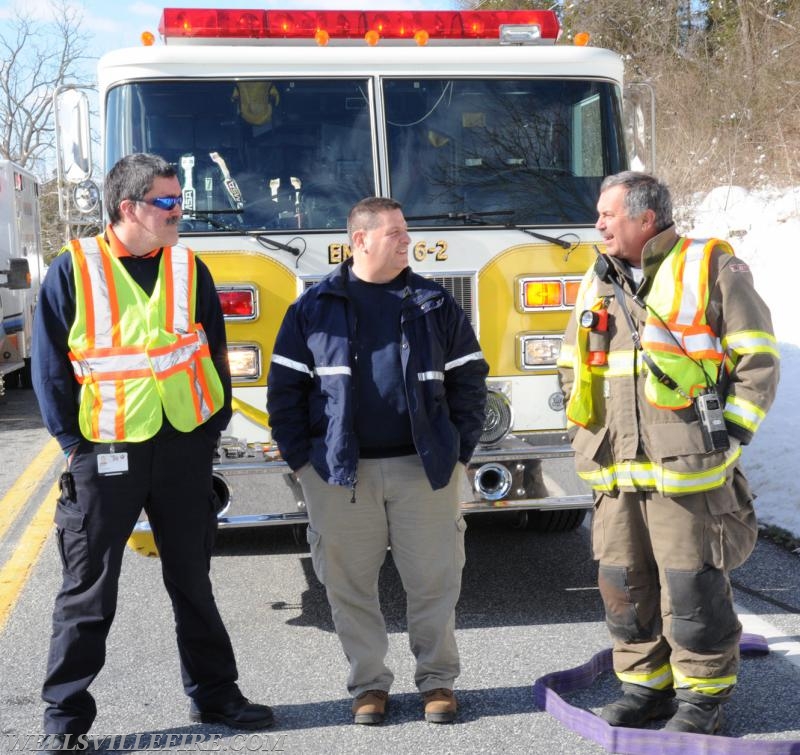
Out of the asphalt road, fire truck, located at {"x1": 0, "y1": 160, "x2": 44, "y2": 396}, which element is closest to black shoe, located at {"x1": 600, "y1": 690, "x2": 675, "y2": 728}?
the asphalt road

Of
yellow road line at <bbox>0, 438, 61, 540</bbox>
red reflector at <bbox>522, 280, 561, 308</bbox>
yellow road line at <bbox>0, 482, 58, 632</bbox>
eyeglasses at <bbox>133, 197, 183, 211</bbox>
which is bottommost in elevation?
yellow road line at <bbox>0, 438, 61, 540</bbox>

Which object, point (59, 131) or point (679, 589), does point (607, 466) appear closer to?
point (679, 589)

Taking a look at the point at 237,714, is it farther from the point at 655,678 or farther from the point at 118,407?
the point at 655,678

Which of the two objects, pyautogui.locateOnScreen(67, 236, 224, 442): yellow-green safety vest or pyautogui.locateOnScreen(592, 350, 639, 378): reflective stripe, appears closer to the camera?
pyautogui.locateOnScreen(67, 236, 224, 442): yellow-green safety vest

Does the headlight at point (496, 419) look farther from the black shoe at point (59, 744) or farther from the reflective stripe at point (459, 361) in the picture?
the black shoe at point (59, 744)

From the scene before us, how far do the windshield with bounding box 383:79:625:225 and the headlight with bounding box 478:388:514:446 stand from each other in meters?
0.86

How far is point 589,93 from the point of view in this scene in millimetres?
5355

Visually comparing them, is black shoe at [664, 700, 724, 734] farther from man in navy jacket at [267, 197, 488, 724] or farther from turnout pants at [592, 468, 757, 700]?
man in navy jacket at [267, 197, 488, 724]

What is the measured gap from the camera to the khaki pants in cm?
385

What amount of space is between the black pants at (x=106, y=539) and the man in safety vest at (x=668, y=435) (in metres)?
1.37

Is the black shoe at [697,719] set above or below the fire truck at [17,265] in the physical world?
below

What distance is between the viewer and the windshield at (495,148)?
202 inches

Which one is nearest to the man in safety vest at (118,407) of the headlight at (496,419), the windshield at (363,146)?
the windshield at (363,146)

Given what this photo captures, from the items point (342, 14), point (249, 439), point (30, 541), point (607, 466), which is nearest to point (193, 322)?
point (249, 439)
